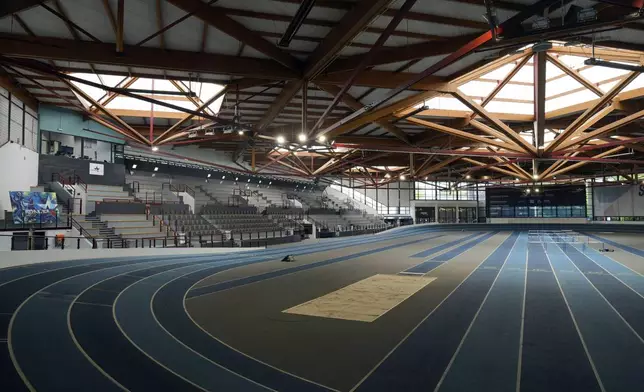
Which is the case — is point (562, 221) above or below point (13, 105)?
below

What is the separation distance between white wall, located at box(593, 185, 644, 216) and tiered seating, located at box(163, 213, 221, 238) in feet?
152

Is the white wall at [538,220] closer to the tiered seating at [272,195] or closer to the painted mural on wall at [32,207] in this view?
the tiered seating at [272,195]

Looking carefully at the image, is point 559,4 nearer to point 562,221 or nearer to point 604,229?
point 604,229

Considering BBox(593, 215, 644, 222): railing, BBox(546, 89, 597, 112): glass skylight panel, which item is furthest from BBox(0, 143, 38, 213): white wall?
BBox(593, 215, 644, 222): railing

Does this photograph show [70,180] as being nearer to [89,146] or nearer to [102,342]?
[89,146]

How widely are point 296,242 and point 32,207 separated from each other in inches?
508

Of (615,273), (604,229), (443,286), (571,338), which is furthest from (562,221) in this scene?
(571,338)

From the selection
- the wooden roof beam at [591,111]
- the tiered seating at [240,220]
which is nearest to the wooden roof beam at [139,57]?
the wooden roof beam at [591,111]

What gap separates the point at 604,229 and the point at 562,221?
21.2ft

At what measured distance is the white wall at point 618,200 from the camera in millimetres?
43531

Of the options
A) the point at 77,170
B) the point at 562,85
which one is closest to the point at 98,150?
the point at 77,170

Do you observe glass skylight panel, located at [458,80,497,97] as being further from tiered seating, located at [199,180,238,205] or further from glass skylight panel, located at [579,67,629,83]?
tiered seating, located at [199,180,238,205]

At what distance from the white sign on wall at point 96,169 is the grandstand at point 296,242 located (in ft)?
0.44

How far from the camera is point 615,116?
18.2 metres
